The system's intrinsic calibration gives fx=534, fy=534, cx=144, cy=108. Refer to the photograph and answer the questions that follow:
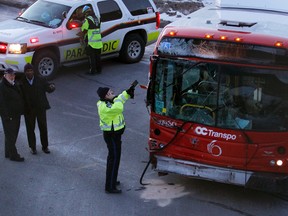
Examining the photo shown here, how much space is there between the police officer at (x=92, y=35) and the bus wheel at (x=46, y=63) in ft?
3.13

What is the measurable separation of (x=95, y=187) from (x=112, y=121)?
3.88 ft

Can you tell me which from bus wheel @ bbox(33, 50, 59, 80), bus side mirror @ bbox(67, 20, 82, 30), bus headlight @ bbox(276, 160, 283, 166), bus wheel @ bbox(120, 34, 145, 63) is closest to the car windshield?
bus side mirror @ bbox(67, 20, 82, 30)

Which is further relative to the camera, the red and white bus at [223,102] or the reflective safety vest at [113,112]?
the reflective safety vest at [113,112]

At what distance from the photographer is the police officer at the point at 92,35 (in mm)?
13484

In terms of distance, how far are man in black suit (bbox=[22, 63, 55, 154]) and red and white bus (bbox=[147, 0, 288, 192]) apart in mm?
2082

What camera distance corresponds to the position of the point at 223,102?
732 centimetres

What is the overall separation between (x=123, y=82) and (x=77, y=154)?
4.71m

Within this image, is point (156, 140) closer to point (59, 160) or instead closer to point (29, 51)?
point (59, 160)

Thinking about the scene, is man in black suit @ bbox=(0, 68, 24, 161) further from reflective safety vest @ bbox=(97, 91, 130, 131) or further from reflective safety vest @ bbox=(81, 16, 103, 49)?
reflective safety vest @ bbox=(81, 16, 103, 49)

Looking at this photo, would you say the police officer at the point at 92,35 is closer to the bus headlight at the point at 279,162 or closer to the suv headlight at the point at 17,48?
the suv headlight at the point at 17,48

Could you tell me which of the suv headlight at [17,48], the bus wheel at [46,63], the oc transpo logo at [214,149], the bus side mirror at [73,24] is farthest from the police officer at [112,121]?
the bus side mirror at [73,24]

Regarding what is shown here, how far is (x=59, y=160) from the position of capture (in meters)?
9.01

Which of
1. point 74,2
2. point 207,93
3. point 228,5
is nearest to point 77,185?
point 207,93

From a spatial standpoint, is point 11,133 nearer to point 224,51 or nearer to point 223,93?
point 223,93
